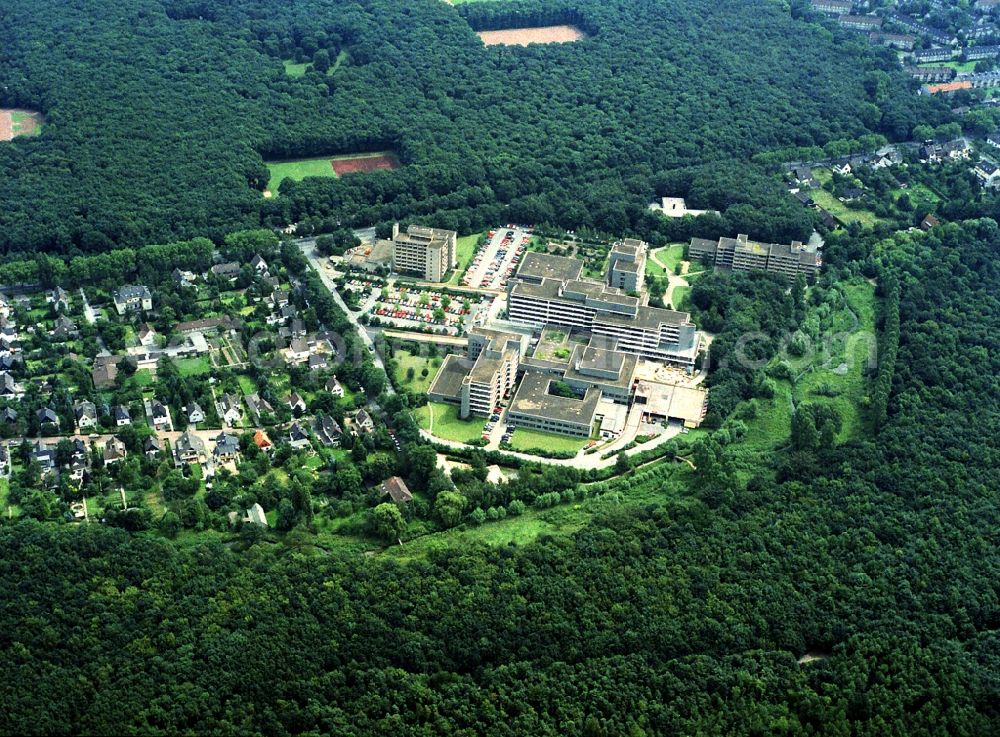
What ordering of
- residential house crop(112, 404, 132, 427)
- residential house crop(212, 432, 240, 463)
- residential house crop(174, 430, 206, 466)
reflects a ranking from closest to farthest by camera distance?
residential house crop(174, 430, 206, 466), residential house crop(212, 432, 240, 463), residential house crop(112, 404, 132, 427)

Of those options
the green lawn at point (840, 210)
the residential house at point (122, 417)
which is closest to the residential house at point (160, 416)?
the residential house at point (122, 417)

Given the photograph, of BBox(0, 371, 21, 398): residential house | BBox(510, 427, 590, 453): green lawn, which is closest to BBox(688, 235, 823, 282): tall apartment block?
BBox(510, 427, 590, 453): green lawn

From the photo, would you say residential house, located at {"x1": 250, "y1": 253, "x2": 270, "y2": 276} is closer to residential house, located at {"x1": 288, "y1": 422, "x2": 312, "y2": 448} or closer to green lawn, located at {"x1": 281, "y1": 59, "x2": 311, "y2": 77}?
residential house, located at {"x1": 288, "y1": 422, "x2": 312, "y2": 448}

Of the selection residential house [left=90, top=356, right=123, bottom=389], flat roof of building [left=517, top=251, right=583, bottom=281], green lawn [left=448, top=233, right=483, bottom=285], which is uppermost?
flat roof of building [left=517, top=251, right=583, bottom=281]

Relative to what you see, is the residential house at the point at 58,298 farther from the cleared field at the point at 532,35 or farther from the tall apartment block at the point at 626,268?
the cleared field at the point at 532,35

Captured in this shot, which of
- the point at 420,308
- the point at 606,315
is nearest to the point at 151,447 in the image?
the point at 420,308

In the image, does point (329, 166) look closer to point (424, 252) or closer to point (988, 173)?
point (424, 252)

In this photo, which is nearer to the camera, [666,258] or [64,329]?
[64,329]
